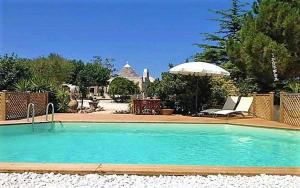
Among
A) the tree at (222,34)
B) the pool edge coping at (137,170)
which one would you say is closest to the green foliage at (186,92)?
the tree at (222,34)

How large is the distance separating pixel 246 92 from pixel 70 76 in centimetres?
3128

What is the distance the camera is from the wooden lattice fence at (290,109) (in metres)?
13.7

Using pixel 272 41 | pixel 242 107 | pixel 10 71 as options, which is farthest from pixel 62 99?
pixel 272 41

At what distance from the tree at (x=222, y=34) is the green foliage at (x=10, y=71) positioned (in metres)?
13.3

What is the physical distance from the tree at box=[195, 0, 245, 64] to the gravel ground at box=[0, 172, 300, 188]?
24504mm

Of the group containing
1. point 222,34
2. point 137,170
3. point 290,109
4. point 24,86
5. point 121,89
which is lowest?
point 137,170

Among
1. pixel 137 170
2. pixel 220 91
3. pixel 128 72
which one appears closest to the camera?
pixel 137 170

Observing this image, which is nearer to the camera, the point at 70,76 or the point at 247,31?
the point at 247,31

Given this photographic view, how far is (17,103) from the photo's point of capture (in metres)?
16.1

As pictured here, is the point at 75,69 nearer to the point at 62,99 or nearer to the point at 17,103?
the point at 62,99

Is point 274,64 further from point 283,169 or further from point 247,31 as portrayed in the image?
point 283,169

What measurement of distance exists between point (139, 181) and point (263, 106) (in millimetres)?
11971

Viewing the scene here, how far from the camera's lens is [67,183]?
199 inches

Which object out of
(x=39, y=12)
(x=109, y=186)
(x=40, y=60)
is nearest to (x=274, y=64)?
(x=39, y=12)
